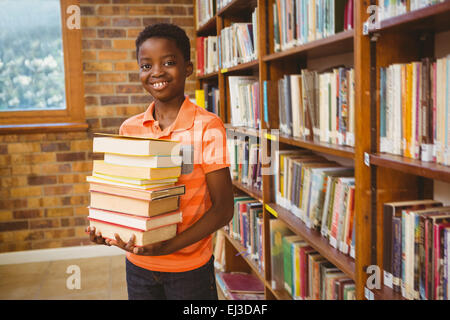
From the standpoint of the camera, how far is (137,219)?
1.15m

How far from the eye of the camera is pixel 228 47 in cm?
272

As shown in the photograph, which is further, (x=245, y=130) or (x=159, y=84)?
(x=245, y=130)

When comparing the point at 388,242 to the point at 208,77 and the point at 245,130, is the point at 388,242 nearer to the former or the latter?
the point at 245,130

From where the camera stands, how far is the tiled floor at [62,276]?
2.88m

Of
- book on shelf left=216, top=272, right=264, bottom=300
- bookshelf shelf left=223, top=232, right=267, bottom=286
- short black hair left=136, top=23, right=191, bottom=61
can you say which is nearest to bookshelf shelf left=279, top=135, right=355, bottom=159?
short black hair left=136, top=23, right=191, bottom=61

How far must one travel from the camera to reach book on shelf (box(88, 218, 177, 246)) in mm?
1150

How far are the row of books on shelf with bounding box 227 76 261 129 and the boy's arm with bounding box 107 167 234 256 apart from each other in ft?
3.46

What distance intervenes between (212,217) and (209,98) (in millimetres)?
2100

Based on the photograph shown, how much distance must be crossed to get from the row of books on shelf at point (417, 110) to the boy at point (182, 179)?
474mm

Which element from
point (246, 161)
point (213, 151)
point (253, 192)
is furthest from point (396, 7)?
point (246, 161)

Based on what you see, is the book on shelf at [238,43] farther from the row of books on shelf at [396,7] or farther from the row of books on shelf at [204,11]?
the row of books on shelf at [396,7]

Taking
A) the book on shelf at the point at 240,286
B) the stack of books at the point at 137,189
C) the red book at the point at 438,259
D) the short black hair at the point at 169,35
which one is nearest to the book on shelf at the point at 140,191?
the stack of books at the point at 137,189
